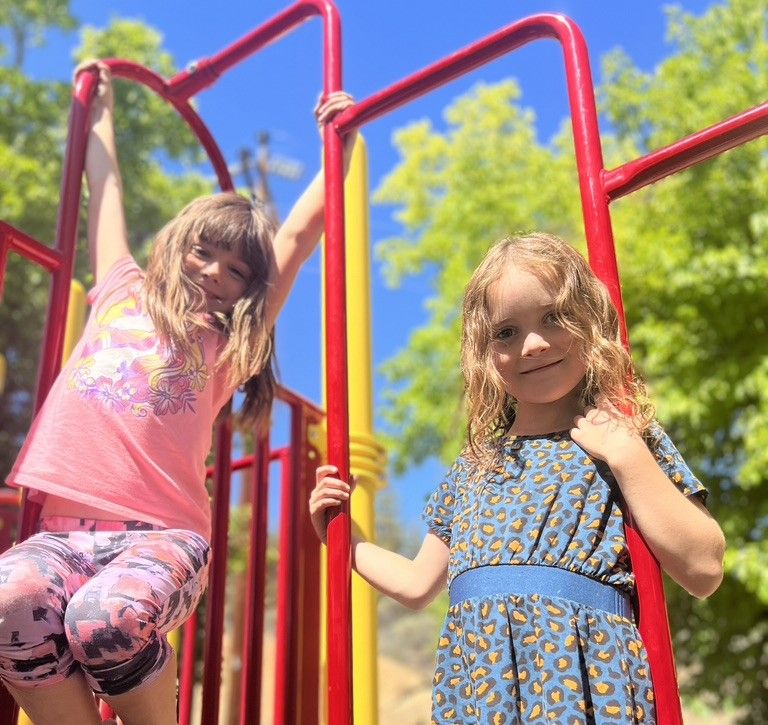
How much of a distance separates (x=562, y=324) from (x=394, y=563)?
492 mm

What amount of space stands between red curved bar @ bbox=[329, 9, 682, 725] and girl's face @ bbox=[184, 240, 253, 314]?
0.38m

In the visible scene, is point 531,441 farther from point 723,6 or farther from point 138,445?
point 723,6

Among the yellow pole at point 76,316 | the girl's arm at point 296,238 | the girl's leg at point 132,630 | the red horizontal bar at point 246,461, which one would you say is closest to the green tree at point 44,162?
the yellow pole at point 76,316

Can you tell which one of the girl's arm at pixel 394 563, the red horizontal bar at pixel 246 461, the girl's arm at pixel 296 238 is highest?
the girl's arm at pixel 296 238

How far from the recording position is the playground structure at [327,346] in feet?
4.38

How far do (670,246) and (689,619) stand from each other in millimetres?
3257

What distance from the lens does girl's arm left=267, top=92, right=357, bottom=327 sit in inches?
78.5

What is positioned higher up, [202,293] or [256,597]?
[202,293]

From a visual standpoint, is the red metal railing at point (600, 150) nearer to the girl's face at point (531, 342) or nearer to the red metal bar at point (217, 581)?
the girl's face at point (531, 342)

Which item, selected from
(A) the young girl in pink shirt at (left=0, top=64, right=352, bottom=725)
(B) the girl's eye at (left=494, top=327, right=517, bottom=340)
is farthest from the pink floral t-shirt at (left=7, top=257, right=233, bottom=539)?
(B) the girl's eye at (left=494, top=327, right=517, bottom=340)

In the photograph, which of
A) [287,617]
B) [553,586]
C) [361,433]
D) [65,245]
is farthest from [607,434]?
[287,617]

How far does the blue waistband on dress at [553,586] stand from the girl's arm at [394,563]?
0.65ft

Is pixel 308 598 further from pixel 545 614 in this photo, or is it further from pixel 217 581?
pixel 545 614

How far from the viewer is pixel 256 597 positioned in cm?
220
